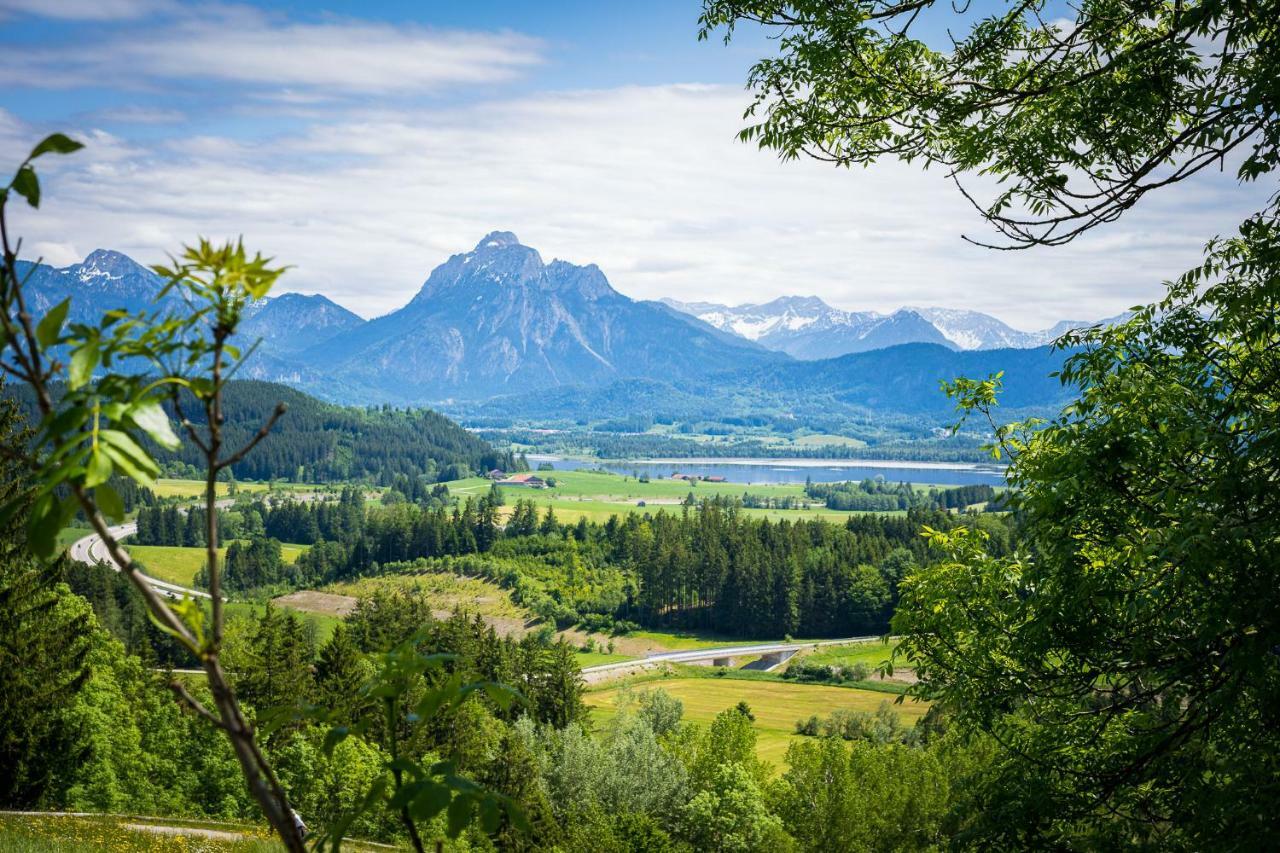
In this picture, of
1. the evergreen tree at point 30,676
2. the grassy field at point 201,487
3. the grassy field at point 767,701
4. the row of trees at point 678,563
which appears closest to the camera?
the evergreen tree at point 30,676

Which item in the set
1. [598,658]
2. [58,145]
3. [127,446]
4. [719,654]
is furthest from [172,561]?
[127,446]

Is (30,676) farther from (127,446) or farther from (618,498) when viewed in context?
(618,498)

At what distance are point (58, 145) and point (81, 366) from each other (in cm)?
53

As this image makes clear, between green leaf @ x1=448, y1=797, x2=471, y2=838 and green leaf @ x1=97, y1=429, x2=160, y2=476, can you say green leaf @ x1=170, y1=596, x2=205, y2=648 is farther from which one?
green leaf @ x1=448, y1=797, x2=471, y2=838

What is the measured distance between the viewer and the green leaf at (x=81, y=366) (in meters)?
1.45

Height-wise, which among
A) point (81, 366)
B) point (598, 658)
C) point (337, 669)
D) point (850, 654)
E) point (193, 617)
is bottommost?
point (598, 658)

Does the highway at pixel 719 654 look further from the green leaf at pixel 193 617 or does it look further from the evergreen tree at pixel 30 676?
the green leaf at pixel 193 617

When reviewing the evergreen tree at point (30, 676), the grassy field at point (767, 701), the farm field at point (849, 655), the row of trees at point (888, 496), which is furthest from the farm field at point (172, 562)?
the row of trees at point (888, 496)

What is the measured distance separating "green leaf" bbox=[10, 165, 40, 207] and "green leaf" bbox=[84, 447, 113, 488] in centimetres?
55

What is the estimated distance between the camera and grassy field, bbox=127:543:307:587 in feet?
326

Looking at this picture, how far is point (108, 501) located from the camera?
1.47 meters

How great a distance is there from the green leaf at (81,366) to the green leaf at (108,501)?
184 mm

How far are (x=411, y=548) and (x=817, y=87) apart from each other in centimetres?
11734

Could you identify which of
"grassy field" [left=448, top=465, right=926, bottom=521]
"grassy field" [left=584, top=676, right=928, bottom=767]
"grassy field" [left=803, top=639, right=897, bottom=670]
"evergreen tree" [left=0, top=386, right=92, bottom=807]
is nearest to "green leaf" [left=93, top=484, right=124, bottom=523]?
"evergreen tree" [left=0, top=386, right=92, bottom=807]
